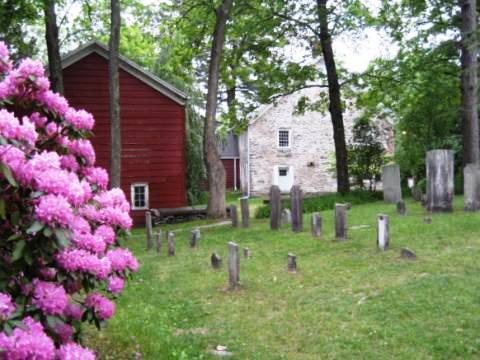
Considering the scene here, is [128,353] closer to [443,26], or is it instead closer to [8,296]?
[8,296]

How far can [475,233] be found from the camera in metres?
10.9

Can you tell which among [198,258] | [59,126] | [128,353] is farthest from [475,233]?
[59,126]

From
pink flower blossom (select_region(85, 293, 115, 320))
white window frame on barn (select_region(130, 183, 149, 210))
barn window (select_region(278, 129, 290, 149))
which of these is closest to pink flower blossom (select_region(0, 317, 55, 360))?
pink flower blossom (select_region(85, 293, 115, 320))

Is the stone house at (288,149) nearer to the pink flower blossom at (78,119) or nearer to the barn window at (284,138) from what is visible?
the barn window at (284,138)

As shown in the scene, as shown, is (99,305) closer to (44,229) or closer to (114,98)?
(44,229)

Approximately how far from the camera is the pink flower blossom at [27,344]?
2662mm

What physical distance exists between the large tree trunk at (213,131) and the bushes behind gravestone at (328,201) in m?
1.70

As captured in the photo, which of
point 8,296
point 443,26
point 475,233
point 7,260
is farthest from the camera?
point 443,26

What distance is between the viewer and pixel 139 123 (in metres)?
22.2

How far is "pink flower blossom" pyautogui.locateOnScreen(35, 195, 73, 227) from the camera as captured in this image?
2.82 meters

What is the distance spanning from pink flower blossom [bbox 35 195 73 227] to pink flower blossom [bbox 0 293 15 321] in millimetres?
482

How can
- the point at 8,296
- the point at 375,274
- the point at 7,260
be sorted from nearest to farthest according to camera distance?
the point at 8,296
the point at 7,260
the point at 375,274

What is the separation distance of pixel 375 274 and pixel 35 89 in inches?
242

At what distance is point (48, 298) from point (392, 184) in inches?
688
